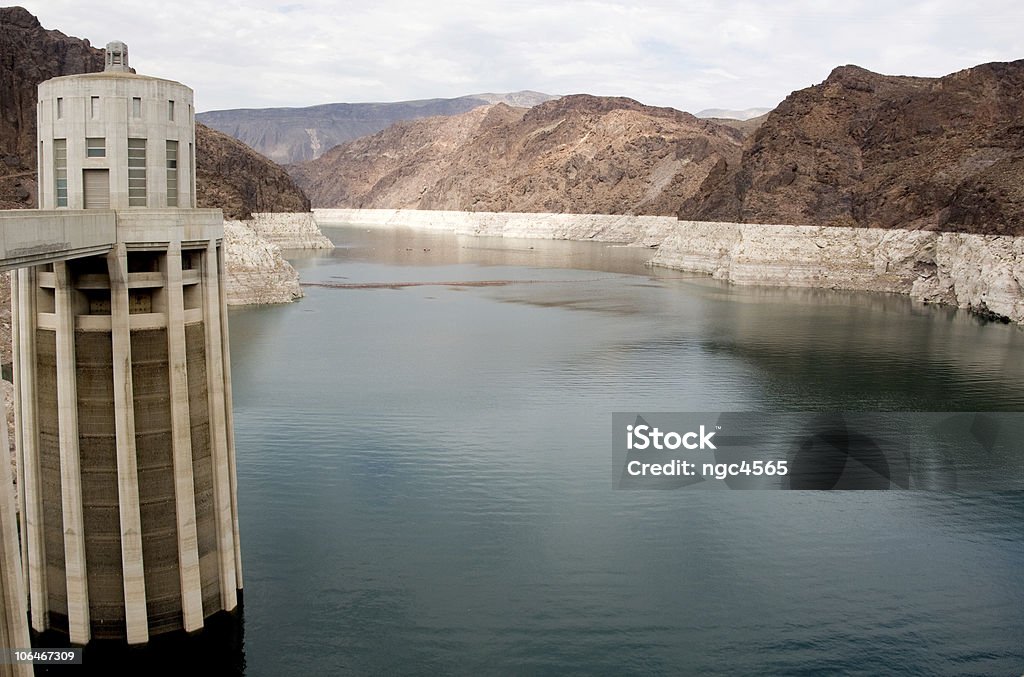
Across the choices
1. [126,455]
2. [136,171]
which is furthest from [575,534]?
[136,171]

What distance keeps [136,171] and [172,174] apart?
27.7 inches

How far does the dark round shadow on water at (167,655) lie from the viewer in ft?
55.3

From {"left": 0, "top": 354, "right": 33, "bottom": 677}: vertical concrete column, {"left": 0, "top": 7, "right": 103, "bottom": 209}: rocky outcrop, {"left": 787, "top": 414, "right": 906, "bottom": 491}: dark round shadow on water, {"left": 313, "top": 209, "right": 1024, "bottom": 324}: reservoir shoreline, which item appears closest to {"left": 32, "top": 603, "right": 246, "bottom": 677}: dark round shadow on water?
{"left": 0, "top": 354, "right": 33, "bottom": 677}: vertical concrete column

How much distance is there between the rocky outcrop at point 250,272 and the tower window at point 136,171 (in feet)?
175

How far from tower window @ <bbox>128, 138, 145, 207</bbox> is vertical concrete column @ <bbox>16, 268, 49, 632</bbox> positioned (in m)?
2.02

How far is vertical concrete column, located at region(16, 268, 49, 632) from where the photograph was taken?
16438 mm

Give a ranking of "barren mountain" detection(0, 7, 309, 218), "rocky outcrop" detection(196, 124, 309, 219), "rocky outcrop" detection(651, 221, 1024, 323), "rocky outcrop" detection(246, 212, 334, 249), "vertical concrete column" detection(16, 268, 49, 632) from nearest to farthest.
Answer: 1. "vertical concrete column" detection(16, 268, 49, 632)
2. "barren mountain" detection(0, 7, 309, 218)
3. "rocky outcrop" detection(651, 221, 1024, 323)
4. "rocky outcrop" detection(196, 124, 309, 219)
5. "rocky outcrop" detection(246, 212, 334, 249)

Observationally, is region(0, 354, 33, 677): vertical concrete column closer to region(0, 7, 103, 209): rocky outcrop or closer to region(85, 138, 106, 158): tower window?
region(85, 138, 106, 158): tower window

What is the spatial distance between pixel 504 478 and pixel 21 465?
14.4m

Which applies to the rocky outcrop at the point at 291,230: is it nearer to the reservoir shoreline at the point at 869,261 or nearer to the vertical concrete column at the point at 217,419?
the reservoir shoreline at the point at 869,261

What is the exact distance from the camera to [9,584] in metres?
12.2

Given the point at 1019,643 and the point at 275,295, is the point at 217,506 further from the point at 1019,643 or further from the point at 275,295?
the point at 275,295

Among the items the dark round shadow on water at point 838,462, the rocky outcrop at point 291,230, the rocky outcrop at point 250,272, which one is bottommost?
the dark round shadow on water at point 838,462

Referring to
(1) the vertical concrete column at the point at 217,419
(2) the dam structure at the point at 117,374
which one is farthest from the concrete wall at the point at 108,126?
(1) the vertical concrete column at the point at 217,419
